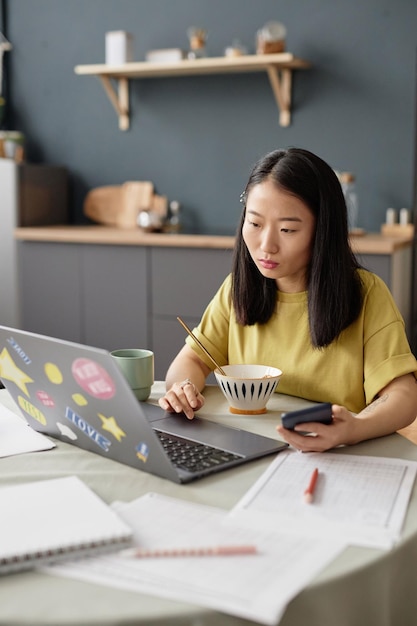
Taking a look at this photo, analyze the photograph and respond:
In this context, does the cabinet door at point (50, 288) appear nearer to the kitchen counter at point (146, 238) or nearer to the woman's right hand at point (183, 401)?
the kitchen counter at point (146, 238)

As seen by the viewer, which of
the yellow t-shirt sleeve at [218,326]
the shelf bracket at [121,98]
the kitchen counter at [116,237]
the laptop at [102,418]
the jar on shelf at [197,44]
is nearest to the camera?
the laptop at [102,418]

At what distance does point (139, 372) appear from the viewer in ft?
5.04

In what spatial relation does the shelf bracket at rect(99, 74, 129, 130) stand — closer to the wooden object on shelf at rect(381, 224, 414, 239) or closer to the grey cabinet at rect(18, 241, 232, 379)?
the grey cabinet at rect(18, 241, 232, 379)

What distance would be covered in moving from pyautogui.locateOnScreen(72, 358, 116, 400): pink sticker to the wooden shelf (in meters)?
2.60

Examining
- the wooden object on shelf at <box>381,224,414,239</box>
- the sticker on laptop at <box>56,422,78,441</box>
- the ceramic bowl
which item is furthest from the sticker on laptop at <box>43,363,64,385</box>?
the wooden object on shelf at <box>381,224,414,239</box>

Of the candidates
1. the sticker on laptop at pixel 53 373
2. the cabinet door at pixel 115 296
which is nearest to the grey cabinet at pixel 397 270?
the cabinet door at pixel 115 296

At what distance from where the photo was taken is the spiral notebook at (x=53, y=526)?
2.87ft

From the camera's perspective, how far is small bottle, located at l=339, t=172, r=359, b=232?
11.3 feet

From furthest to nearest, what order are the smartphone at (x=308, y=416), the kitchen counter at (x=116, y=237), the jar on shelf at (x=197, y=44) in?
the jar on shelf at (x=197, y=44), the kitchen counter at (x=116, y=237), the smartphone at (x=308, y=416)

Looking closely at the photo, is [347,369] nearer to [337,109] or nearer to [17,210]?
[337,109]

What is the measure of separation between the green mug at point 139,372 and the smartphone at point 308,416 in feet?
1.37

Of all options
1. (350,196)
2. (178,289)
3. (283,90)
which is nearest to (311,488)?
→ (178,289)

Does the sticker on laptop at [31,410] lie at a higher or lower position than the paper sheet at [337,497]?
higher

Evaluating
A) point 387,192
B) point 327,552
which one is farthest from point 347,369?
point 387,192
